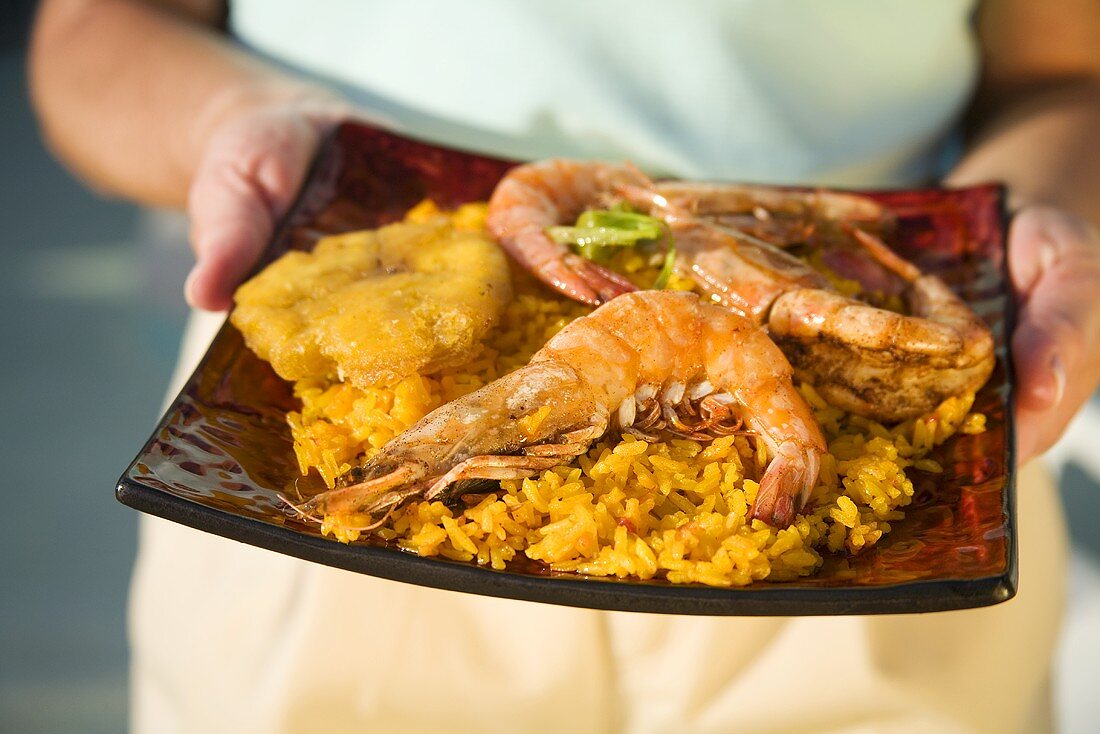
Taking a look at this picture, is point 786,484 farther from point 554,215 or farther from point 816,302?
point 554,215

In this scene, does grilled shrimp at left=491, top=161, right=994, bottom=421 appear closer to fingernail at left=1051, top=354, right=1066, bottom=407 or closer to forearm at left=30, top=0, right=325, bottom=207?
fingernail at left=1051, top=354, right=1066, bottom=407

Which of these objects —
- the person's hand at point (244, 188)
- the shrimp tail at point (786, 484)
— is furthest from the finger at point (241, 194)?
the shrimp tail at point (786, 484)

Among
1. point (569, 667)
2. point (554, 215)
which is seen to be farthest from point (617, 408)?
point (569, 667)

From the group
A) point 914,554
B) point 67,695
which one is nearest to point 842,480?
point 914,554

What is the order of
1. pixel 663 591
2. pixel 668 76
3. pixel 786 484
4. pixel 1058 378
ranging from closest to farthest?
pixel 663 591 → pixel 786 484 → pixel 1058 378 → pixel 668 76

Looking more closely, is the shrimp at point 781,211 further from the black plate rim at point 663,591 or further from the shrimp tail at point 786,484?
the black plate rim at point 663,591

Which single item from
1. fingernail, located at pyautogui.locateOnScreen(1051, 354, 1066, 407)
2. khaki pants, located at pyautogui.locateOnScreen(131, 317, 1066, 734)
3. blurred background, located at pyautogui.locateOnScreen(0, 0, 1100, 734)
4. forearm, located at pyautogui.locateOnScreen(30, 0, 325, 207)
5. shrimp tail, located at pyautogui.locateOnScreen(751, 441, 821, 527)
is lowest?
blurred background, located at pyautogui.locateOnScreen(0, 0, 1100, 734)

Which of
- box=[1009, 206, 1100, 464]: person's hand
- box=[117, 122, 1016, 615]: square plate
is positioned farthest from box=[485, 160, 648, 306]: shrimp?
box=[1009, 206, 1100, 464]: person's hand
